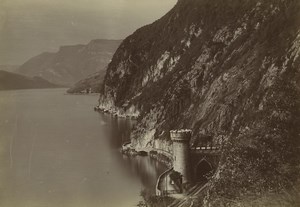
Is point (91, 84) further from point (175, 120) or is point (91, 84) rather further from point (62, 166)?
point (62, 166)

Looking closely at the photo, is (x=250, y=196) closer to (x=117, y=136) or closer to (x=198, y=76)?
(x=198, y=76)

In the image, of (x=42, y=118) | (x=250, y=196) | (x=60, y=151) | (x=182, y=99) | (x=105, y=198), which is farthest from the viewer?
(x=42, y=118)

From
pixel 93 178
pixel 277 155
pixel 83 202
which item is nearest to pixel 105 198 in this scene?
pixel 83 202

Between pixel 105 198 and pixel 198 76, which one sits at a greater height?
pixel 198 76

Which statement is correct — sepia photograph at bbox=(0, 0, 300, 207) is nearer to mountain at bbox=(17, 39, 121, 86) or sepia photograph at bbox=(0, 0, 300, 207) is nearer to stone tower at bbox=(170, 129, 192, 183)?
stone tower at bbox=(170, 129, 192, 183)

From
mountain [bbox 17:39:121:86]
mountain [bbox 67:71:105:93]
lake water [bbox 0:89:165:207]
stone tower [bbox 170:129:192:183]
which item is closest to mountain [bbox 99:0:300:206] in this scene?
stone tower [bbox 170:129:192:183]

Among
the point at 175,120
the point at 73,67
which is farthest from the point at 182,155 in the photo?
the point at 73,67

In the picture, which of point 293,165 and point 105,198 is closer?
point 293,165
